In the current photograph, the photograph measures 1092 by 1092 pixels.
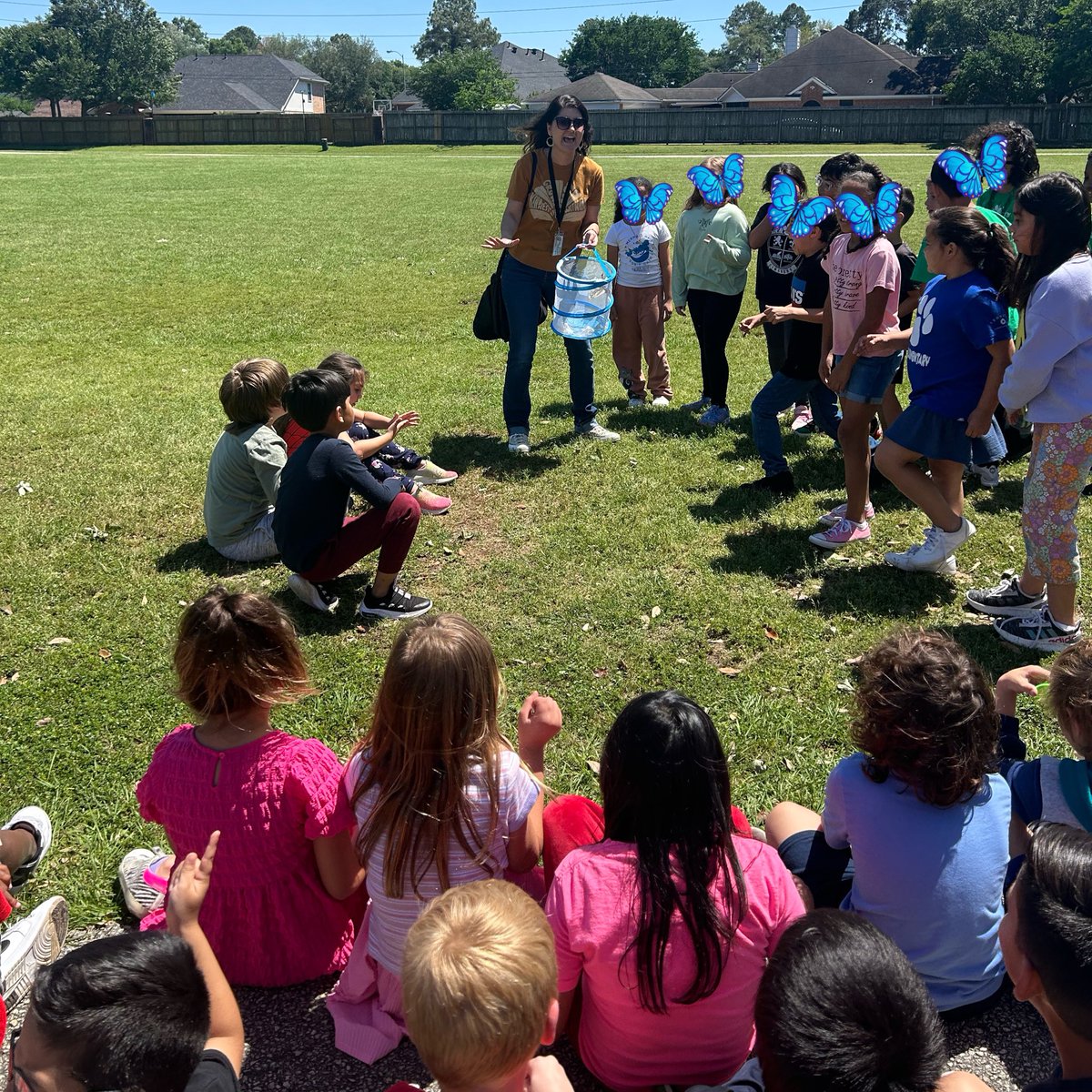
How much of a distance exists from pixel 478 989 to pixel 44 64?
91665 mm

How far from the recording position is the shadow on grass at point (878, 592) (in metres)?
5.21

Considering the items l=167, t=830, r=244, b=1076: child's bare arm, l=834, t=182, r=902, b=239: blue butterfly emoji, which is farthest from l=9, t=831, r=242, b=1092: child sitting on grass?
l=834, t=182, r=902, b=239: blue butterfly emoji

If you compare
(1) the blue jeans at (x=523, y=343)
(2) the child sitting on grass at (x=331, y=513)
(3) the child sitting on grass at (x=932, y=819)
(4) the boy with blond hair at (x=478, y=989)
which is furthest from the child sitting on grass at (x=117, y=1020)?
(1) the blue jeans at (x=523, y=343)

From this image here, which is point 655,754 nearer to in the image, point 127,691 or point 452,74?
point 127,691

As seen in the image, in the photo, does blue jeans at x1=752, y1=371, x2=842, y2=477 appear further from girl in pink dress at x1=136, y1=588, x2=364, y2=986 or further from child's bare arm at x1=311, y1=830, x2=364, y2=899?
child's bare arm at x1=311, y1=830, x2=364, y2=899

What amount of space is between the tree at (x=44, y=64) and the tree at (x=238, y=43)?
74.1 m

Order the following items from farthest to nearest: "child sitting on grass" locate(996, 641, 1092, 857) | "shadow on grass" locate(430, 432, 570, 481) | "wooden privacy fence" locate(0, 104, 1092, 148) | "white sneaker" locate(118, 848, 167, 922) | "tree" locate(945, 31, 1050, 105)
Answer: "tree" locate(945, 31, 1050, 105)
"wooden privacy fence" locate(0, 104, 1092, 148)
"shadow on grass" locate(430, 432, 570, 481)
"white sneaker" locate(118, 848, 167, 922)
"child sitting on grass" locate(996, 641, 1092, 857)

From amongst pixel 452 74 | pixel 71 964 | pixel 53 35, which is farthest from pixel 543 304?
pixel 53 35

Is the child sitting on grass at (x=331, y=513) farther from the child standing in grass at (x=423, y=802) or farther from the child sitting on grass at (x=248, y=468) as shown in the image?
the child standing in grass at (x=423, y=802)

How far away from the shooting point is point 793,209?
6.91 m

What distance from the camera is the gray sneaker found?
25.1 ft

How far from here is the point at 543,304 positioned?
7398 mm

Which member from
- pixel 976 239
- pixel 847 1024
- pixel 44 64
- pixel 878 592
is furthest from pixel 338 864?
pixel 44 64

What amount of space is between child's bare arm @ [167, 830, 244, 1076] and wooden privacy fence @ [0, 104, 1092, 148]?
1964 inches
